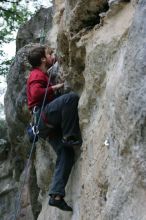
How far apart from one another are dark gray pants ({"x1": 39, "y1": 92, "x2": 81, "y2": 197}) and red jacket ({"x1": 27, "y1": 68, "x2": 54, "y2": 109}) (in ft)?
0.69

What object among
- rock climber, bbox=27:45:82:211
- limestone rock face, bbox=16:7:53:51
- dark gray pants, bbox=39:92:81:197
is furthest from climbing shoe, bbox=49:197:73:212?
limestone rock face, bbox=16:7:53:51

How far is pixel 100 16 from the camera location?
18.4 feet

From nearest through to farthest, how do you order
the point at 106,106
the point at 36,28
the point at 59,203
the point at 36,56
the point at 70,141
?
the point at 106,106 → the point at 59,203 → the point at 70,141 → the point at 36,56 → the point at 36,28

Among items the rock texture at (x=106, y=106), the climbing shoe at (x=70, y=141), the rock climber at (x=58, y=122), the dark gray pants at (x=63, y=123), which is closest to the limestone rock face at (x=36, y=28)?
the rock texture at (x=106, y=106)

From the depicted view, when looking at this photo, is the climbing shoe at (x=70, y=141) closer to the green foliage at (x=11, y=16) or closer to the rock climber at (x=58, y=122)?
the rock climber at (x=58, y=122)

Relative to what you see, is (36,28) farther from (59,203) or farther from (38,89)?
(59,203)

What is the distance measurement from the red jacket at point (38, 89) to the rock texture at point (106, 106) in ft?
1.36

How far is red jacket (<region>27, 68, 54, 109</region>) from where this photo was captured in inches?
235

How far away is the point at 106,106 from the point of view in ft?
16.0

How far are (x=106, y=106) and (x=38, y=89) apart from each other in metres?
1.38

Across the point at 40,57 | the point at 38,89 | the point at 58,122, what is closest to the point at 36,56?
the point at 40,57

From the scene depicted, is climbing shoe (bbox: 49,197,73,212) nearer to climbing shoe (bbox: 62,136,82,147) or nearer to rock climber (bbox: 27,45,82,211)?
rock climber (bbox: 27,45,82,211)

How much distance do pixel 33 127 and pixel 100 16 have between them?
5.67 feet

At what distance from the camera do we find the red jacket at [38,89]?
5969 mm
